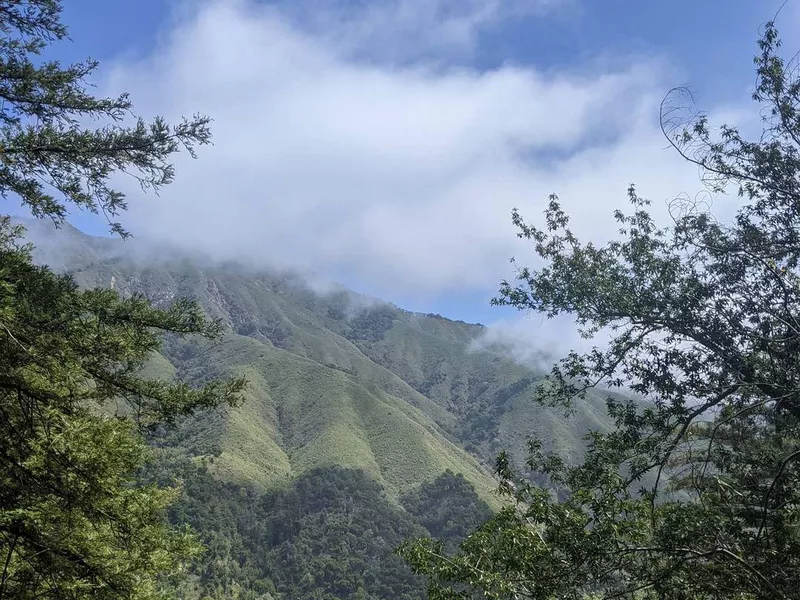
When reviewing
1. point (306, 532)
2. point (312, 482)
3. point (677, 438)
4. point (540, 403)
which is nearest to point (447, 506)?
point (312, 482)

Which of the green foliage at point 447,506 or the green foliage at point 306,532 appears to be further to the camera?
the green foliage at point 447,506

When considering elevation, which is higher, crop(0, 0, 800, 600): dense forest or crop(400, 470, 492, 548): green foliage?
crop(0, 0, 800, 600): dense forest

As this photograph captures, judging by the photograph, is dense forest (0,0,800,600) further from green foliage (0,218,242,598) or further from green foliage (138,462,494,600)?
green foliage (138,462,494,600)

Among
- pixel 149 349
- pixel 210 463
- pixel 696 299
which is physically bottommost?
pixel 210 463

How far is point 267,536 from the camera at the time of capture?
108188mm

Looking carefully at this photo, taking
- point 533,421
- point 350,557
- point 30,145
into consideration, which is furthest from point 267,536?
point 30,145

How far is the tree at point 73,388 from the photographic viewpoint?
579 centimetres

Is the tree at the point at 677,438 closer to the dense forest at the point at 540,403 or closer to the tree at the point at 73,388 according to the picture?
the dense forest at the point at 540,403

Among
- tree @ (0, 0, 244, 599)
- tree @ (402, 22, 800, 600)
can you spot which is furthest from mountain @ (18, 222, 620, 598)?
tree @ (0, 0, 244, 599)

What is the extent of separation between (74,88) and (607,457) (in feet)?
33.3

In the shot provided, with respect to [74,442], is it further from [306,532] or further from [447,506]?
[447,506]

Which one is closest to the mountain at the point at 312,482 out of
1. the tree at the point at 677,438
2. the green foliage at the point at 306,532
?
the green foliage at the point at 306,532

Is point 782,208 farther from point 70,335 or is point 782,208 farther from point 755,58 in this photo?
point 70,335

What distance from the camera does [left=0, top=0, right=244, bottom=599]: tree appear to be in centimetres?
579
